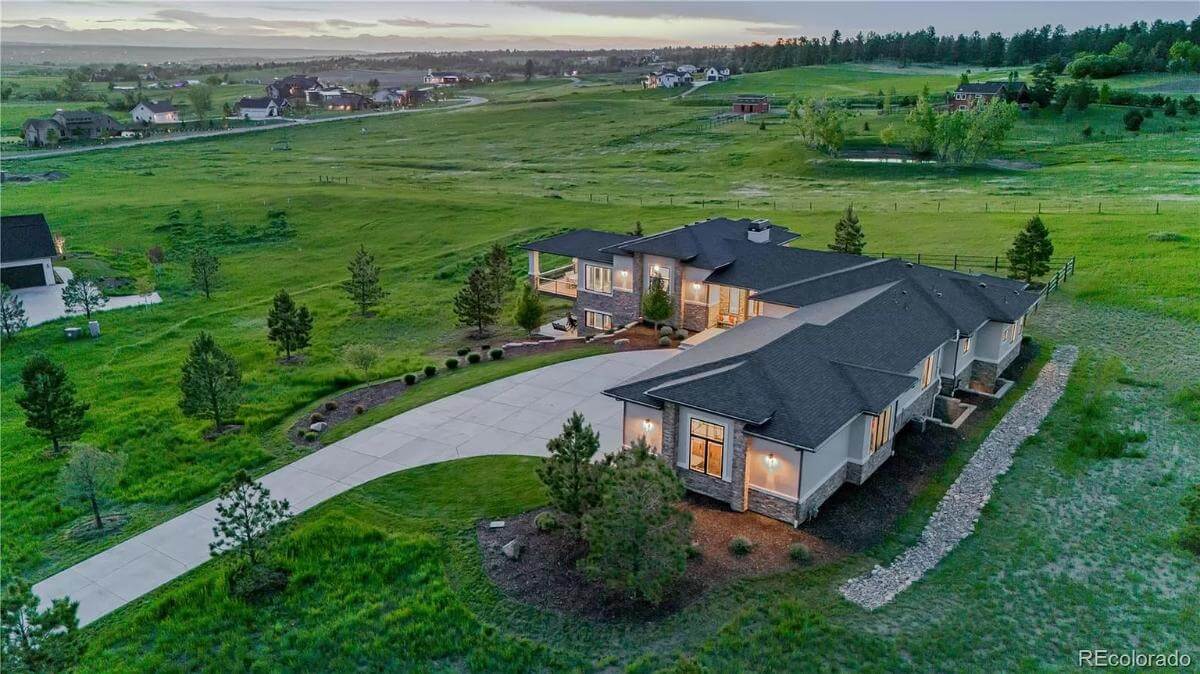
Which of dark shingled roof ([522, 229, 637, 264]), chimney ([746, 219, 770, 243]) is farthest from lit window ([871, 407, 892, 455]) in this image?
dark shingled roof ([522, 229, 637, 264])

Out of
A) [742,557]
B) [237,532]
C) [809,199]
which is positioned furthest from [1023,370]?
[809,199]

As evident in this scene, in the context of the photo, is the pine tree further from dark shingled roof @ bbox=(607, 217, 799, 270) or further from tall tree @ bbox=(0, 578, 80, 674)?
tall tree @ bbox=(0, 578, 80, 674)

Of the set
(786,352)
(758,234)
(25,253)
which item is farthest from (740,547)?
(25,253)

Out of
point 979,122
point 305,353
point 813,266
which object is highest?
point 979,122

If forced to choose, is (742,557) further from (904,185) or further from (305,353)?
(904,185)

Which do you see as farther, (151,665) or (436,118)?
(436,118)

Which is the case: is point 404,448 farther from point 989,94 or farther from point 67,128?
point 67,128

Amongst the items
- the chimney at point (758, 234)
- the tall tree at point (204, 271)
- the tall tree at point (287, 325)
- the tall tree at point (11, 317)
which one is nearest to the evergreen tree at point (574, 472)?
the tall tree at point (287, 325)
